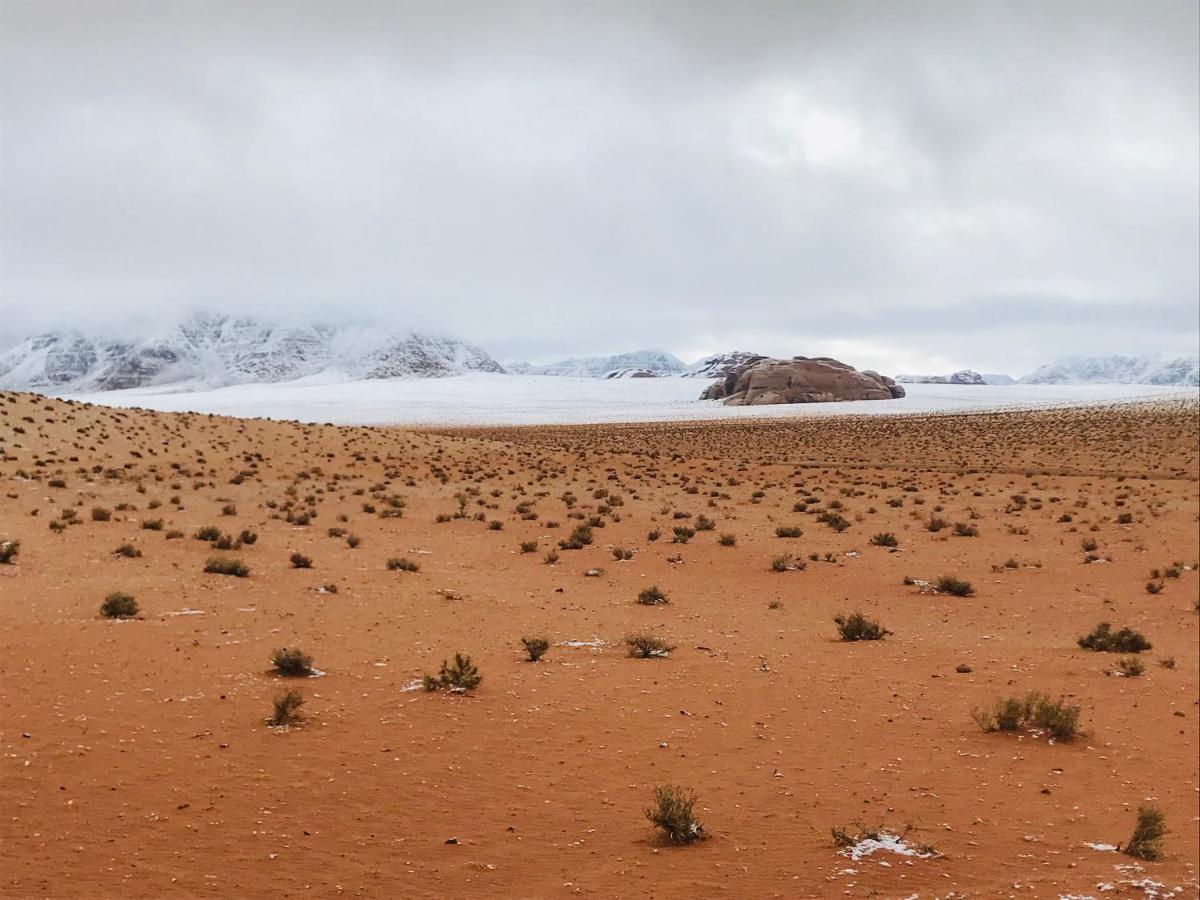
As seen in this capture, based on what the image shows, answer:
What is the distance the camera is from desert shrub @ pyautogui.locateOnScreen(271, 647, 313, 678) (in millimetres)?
9734

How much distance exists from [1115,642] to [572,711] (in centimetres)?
839

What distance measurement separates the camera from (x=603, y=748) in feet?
26.3

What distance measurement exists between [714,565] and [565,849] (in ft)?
43.5

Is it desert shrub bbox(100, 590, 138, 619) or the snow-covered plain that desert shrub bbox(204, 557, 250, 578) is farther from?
the snow-covered plain

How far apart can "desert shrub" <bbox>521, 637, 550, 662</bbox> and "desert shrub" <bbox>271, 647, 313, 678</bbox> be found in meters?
2.70

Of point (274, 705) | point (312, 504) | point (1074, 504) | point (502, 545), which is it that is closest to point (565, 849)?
point (274, 705)

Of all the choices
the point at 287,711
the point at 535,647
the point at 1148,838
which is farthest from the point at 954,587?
the point at 287,711

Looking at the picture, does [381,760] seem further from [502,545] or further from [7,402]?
[7,402]

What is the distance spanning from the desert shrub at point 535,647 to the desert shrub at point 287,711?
126 inches

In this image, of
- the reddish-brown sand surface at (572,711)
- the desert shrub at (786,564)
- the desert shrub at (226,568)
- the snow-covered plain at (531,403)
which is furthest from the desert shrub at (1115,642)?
the snow-covered plain at (531,403)

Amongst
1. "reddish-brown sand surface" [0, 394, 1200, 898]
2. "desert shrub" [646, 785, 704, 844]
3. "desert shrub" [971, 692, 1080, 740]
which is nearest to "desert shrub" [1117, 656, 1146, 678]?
"reddish-brown sand surface" [0, 394, 1200, 898]

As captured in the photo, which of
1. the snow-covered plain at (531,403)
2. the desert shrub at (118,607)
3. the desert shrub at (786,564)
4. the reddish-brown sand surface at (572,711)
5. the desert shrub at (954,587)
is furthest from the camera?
the snow-covered plain at (531,403)

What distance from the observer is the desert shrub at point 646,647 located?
36.8ft

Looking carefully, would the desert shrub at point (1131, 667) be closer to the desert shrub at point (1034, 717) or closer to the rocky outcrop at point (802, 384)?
the desert shrub at point (1034, 717)
